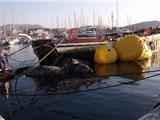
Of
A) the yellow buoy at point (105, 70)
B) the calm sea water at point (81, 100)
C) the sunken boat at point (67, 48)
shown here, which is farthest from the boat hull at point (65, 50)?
the calm sea water at point (81, 100)

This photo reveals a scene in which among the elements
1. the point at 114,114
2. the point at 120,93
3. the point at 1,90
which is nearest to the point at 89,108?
the point at 114,114

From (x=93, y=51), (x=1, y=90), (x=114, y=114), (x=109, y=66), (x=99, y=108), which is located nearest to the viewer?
(x=114, y=114)

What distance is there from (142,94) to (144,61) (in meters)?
11.1

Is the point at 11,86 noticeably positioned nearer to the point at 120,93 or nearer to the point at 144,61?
the point at 120,93

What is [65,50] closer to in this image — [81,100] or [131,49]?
[131,49]

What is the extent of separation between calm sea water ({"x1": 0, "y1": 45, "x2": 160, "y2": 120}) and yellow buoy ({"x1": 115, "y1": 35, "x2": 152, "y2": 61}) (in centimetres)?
663

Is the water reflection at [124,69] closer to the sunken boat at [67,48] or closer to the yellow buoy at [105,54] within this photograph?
the yellow buoy at [105,54]

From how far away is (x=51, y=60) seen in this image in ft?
74.2

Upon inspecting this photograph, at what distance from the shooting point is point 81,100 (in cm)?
1193

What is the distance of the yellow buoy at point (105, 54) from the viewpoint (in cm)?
2272

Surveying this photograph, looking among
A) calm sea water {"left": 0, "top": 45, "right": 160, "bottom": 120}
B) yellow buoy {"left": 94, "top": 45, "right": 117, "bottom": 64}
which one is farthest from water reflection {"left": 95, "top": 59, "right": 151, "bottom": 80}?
calm sea water {"left": 0, "top": 45, "right": 160, "bottom": 120}

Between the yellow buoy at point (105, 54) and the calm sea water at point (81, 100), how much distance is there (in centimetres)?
648

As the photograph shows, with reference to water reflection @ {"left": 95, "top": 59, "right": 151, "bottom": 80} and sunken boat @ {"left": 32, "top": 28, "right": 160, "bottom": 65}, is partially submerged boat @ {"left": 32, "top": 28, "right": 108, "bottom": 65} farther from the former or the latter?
water reflection @ {"left": 95, "top": 59, "right": 151, "bottom": 80}

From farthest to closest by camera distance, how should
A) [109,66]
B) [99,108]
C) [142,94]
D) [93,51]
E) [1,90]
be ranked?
[93,51]
[109,66]
[1,90]
[142,94]
[99,108]
